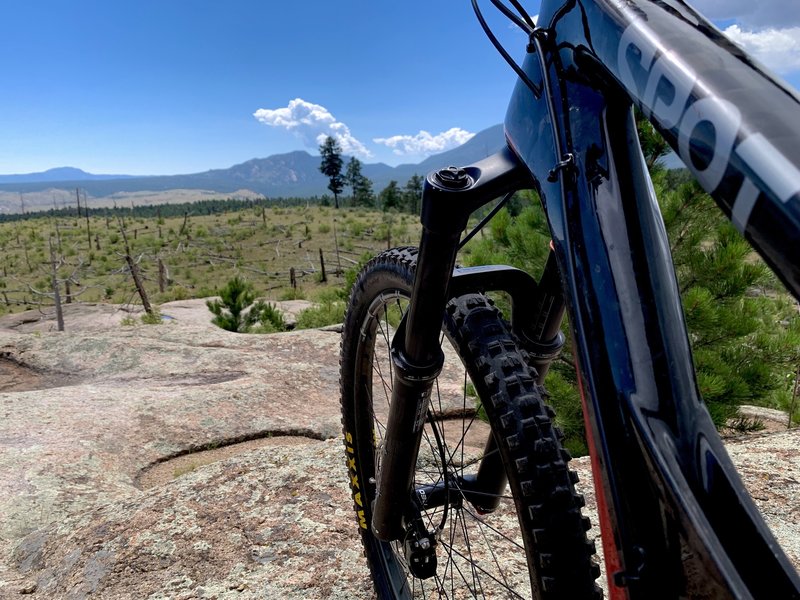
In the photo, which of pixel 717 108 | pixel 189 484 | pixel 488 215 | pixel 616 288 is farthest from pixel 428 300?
pixel 189 484

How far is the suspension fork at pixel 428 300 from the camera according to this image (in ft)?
3.64

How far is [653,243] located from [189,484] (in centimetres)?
260

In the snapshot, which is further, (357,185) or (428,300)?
(357,185)

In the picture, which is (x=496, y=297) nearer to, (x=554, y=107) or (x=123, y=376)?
(x=554, y=107)

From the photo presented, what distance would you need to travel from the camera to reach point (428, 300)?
3.92 feet

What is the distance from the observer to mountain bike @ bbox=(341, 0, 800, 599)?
55 cm

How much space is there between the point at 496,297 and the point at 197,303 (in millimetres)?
13126

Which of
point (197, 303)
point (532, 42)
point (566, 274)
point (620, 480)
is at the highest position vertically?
point (532, 42)

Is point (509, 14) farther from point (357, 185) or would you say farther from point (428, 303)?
point (357, 185)

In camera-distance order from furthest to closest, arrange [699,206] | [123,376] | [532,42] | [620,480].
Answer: [123,376] < [699,206] < [532,42] < [620,480]

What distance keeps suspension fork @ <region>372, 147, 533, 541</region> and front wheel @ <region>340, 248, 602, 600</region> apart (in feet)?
0.22

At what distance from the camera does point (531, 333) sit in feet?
4.75

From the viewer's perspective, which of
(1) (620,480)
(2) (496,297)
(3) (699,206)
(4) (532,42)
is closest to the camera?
(1) (620,480)

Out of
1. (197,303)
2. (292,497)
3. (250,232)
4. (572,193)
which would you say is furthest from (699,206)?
(250,232)
